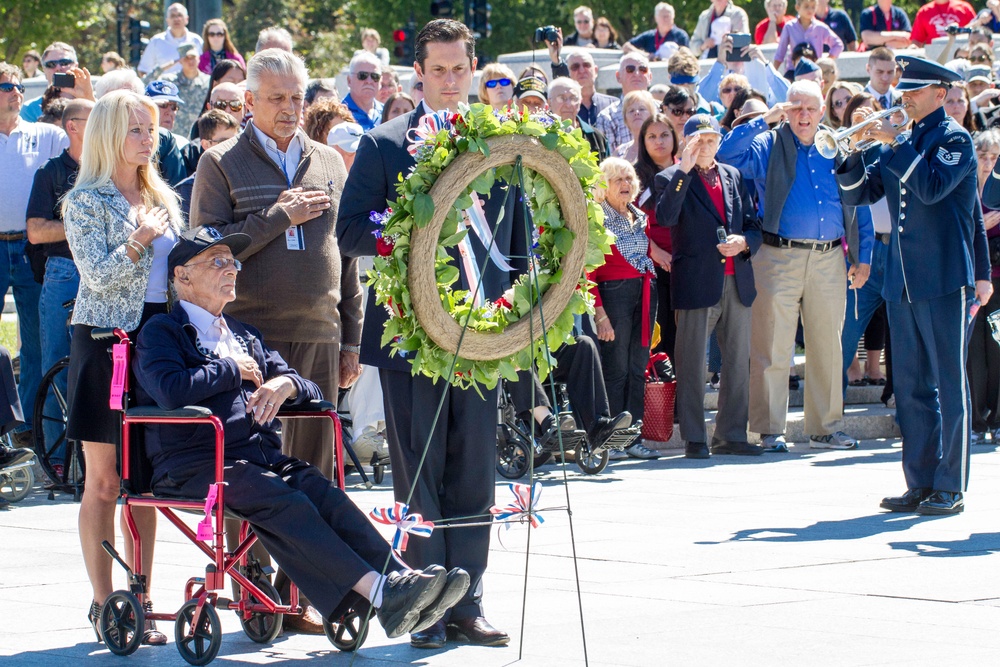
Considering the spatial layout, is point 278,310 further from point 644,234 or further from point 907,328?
point 644,234

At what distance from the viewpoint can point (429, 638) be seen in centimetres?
571

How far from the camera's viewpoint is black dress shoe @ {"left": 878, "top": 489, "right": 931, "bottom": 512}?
8.61 meters

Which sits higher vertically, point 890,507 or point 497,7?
point 497,7

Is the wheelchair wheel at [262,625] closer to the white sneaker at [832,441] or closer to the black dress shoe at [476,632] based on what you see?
the black dress shoe at [476,632]

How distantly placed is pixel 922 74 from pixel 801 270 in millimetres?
2807

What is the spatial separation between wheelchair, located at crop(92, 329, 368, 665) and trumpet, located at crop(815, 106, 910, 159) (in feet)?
13.3

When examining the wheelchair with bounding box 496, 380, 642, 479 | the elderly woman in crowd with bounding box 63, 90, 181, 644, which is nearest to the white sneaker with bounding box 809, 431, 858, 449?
the wheelchair with bounding box 496, 380, 642, 479

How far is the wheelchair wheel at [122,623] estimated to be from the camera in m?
Result: 5.68

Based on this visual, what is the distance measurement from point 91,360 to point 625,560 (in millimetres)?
2729

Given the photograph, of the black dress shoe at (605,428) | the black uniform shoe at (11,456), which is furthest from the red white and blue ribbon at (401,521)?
the black dress shoe at (605,428)

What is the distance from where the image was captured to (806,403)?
11562 mm

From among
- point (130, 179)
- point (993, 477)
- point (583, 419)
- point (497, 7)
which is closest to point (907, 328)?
point (993, 477)

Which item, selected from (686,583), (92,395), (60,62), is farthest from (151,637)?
(60,62)

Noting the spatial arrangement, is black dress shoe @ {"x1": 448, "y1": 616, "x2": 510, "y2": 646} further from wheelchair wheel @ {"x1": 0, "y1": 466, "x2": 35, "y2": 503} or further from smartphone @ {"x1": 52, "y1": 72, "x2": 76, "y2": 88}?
smartphone @ {"x1": 52, "y1": 72, "x2": 76, "y2": 88}
